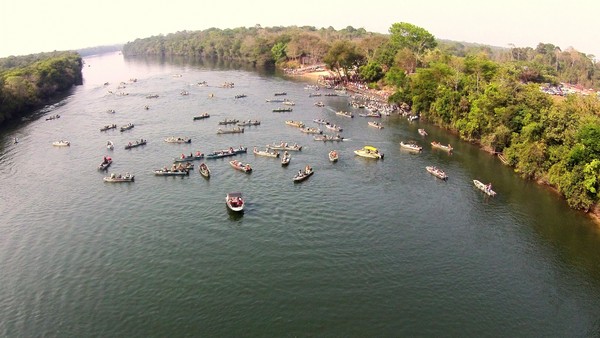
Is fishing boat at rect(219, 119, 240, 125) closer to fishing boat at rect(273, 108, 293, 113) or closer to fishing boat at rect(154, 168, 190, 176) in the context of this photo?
fishing boat at rect(273, 108, 293, 113)

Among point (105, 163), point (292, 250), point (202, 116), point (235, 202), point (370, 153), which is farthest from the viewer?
point (202, 116)

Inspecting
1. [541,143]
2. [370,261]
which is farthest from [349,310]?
[541,143]

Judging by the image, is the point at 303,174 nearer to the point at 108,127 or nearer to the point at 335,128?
the point at 335,128

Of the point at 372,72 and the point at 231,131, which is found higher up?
the point at 372,72

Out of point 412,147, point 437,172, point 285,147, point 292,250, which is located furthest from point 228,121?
point 292,250

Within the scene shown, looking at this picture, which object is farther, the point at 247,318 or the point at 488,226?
the point at 488,226

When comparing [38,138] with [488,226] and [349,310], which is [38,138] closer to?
[349,310]
